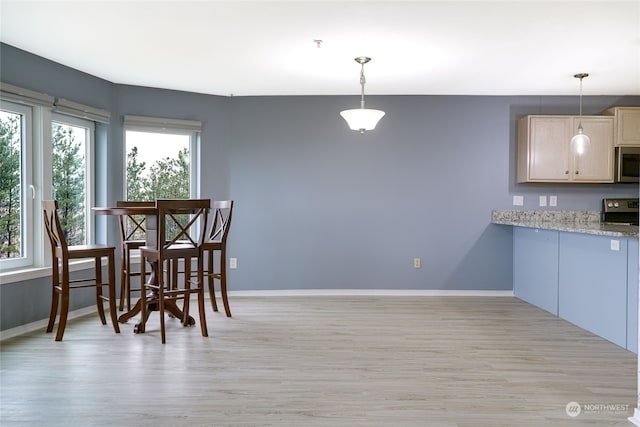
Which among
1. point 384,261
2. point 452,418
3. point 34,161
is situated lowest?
point 452,418

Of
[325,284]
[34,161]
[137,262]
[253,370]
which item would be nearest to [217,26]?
[34,161]

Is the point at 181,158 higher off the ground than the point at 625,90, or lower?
lower

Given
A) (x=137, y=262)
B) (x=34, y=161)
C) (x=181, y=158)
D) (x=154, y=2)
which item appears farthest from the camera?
(x=181, y=158)

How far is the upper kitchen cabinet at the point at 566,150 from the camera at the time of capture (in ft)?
15.9

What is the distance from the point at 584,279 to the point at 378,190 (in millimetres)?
2193

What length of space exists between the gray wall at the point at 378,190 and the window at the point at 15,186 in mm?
1886

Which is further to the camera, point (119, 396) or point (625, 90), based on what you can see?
point (625, 90)

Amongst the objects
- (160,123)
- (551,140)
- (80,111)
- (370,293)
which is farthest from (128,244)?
(551,140)

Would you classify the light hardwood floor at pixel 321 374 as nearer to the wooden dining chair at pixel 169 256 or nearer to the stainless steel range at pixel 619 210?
the wooden dining chair at pixel 169 256

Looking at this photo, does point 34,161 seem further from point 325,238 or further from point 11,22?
point 325,238

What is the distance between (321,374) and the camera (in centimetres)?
271

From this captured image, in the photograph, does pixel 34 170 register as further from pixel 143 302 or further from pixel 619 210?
pixel 619 210

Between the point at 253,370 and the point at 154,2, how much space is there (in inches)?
89.7

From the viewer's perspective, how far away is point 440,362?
2924mm
